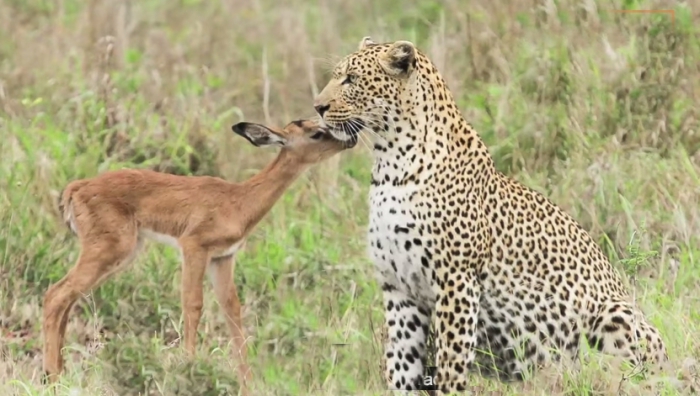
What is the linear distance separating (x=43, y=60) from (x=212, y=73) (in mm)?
1353

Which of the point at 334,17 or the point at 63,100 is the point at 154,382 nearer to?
the point at 63,100

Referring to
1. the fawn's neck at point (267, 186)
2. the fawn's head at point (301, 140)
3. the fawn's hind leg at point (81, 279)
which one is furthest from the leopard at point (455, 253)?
the fawn's hind leg at point (81, 279)

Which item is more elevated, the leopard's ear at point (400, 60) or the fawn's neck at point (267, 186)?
the leopard's ear at point (400, 60)

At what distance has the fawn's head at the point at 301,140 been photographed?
9398 mm

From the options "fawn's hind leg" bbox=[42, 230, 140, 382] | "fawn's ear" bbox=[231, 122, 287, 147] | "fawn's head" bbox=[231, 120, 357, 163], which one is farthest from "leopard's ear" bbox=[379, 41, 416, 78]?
"fawn's hind leg" bbox=[42, 230, 140, 382]

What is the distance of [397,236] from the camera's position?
792cm

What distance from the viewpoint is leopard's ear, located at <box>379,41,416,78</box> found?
8.02 m

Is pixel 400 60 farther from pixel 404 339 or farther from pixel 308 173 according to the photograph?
pixel 308 173

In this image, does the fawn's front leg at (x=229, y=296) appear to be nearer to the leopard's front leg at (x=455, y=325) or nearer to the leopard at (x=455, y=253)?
the leopard at (x=455, y=253)

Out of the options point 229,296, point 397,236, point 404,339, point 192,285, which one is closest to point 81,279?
point 192,285

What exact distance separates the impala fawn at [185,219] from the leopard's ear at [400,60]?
1.07m

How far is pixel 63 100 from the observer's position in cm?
1195

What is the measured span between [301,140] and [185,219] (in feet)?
2.50

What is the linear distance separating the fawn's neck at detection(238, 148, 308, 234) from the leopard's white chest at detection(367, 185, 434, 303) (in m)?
1.49
